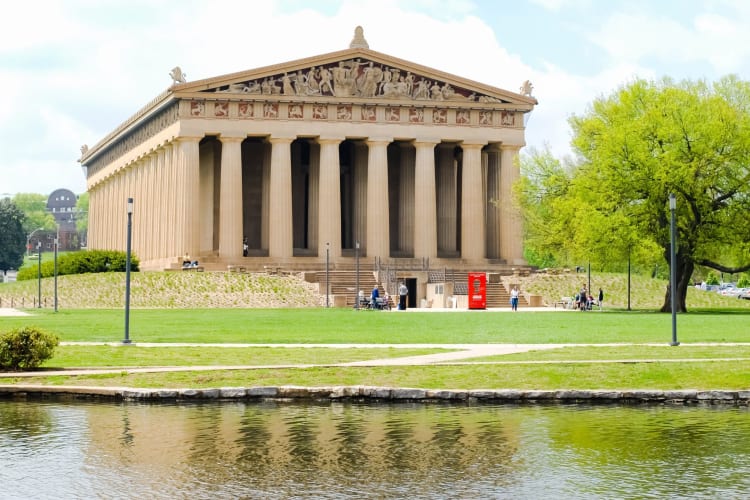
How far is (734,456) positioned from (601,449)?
192 cm

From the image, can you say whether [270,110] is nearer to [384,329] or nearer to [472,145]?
[472,145]

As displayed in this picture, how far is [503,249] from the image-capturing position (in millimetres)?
96500

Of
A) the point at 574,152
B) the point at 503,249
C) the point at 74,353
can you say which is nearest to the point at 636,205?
the point at 574,152

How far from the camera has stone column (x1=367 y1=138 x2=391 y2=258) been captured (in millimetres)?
92562

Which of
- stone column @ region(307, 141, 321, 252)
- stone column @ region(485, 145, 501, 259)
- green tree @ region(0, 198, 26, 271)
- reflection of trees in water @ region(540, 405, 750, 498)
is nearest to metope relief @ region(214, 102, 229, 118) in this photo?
stone column @ region(307, 141, 321, 252)

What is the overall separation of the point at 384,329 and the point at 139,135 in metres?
68.0

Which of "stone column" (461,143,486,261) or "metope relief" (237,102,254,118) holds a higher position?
"metope relief" (237,102,254,118)

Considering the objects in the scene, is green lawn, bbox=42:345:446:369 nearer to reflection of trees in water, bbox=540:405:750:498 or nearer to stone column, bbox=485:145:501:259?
reflection of trees in water, bbox=540:405:750:498

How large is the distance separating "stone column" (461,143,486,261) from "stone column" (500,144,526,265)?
6.50ft

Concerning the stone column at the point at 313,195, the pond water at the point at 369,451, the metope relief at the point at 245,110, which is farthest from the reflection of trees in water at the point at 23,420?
the stone column at the point at 313,195

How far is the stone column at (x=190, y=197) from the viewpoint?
293 feet

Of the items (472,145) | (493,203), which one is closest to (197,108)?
(472,145)

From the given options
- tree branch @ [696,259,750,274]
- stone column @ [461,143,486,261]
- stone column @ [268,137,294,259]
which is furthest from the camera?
stone column @ [461,143,486,261]

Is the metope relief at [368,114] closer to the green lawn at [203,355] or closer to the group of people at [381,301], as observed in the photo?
the group of people at [381,301]
